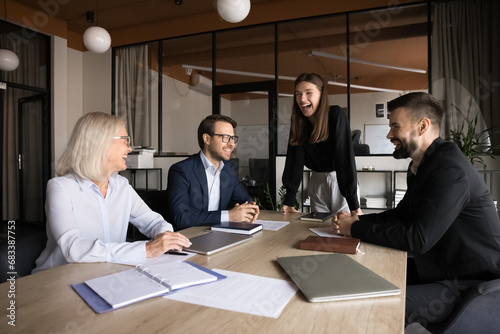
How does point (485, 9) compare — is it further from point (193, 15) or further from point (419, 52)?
point (193, 15)

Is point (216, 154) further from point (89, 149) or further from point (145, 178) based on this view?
point (145, 178)

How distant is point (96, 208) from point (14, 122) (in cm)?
571

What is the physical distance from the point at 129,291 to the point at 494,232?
50.8 inches

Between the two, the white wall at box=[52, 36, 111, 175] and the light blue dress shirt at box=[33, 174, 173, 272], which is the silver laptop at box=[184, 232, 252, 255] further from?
the white wall at box=[52, 36, 111, 175]

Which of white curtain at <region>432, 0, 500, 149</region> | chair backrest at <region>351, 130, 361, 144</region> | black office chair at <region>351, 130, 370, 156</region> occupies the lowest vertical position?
black office chair at <region>351, 130, 370, 156</region>

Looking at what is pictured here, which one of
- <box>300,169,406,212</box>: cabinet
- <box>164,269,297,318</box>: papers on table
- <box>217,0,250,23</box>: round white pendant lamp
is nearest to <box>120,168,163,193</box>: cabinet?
<box>300,169,406,212</box>: cabinet

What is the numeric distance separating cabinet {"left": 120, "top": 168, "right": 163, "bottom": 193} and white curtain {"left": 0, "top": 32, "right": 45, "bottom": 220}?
1563 millimetres

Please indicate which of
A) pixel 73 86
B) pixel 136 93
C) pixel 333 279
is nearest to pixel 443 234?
pixel 333 279

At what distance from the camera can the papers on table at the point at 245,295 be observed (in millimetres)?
783

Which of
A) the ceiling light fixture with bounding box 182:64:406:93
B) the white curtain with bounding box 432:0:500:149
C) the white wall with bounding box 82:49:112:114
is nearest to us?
the white curtain with bounding box 432:0:500:149

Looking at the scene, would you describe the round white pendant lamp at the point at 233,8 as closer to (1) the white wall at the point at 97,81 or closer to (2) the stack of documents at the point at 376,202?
(2) the stack of documents at the point at 376,202

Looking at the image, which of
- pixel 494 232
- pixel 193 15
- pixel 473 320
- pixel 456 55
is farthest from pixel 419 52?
pixel 473 320

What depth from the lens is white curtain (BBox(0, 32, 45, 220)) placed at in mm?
5707

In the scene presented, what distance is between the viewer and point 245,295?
2.80 feet
